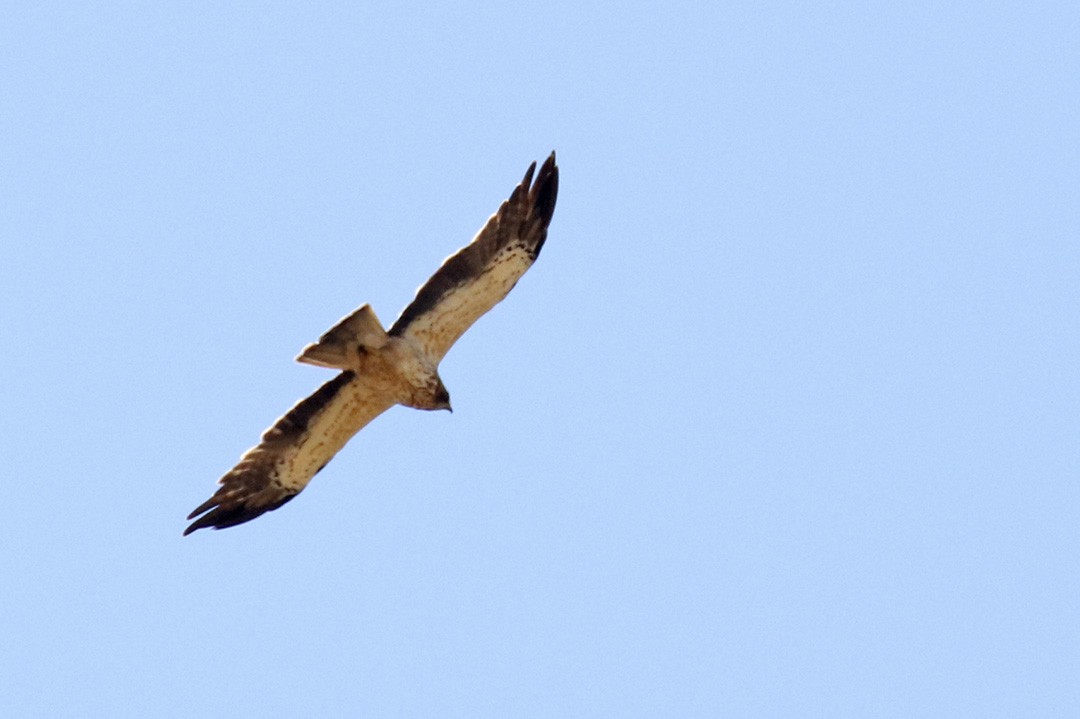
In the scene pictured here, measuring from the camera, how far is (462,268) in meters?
13.9

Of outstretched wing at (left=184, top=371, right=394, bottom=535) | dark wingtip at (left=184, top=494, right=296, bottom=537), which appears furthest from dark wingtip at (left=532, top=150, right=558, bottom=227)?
dark wingtip at (left=184, top=494, right=296, bottom=537)

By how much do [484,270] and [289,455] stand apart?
8.07 feet

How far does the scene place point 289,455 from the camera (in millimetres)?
14734

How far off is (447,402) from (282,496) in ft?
6.06

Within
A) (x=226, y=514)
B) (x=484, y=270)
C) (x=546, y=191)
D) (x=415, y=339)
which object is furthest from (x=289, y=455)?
(x=546, y=191)

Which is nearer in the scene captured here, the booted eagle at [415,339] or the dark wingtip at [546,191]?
the booted eagle at [415,339]

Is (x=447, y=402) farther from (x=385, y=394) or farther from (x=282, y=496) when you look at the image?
(x=282, y=496)

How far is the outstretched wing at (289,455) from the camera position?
14.4m

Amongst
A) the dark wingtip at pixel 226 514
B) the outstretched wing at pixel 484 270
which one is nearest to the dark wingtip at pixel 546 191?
the outstretched wing at pixel 484 270

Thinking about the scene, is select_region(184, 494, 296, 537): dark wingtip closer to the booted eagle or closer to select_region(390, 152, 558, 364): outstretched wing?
the booted eagle

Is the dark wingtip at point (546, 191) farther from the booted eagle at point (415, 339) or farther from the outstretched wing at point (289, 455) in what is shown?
the outstretched wing at point (289, 455)

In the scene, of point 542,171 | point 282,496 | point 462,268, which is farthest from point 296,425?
point 542,171

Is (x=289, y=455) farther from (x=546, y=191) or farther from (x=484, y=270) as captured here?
(x=546, y=191)

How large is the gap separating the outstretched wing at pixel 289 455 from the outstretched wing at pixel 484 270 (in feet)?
2.63
